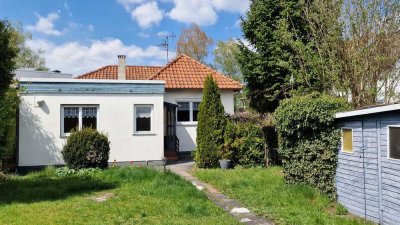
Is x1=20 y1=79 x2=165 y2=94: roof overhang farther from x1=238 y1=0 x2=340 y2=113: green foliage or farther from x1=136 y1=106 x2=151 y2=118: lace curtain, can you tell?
x1=238 y1=0 x2=340 y2=113: green foliage

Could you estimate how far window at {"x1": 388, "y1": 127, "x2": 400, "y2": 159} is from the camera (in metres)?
7.02

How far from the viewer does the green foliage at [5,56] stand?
381 inches

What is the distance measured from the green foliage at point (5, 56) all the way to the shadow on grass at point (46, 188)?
2.96 meters

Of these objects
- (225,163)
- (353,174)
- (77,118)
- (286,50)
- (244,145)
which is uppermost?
(286,50)

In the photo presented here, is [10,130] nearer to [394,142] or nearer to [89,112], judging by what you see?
[89,112]

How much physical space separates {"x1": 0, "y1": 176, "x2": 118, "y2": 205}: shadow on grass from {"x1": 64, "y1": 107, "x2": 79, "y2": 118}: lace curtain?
363 cm

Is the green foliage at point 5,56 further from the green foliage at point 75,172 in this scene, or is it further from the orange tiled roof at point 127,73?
the orange tiled roof at point 127,73

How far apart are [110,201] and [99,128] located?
7.23 metres

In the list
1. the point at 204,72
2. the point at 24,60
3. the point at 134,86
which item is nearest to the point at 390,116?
the point at 134,86

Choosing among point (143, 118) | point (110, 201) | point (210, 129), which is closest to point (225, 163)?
point (210, 129)

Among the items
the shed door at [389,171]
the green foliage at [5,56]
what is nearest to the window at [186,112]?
the green foliage at [5,56]

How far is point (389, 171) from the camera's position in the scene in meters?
7.20

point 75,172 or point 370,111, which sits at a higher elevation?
point 370,111

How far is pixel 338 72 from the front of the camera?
1247 centimetres
